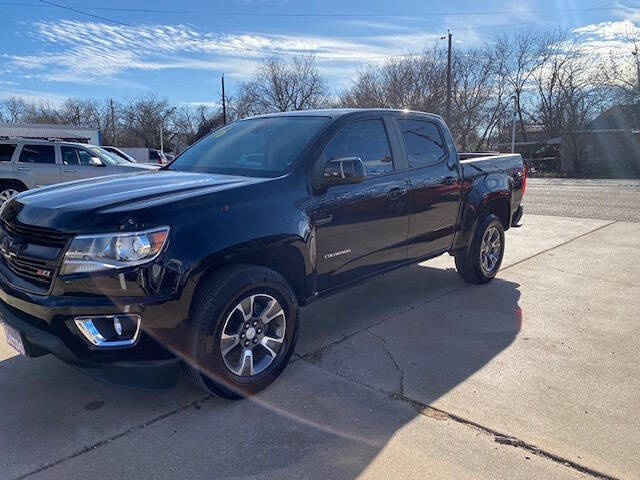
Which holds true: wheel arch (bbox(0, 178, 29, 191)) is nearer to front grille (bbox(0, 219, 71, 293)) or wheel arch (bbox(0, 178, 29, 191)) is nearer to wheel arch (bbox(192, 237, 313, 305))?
front grille (bbox(0, 219, 71, 293))

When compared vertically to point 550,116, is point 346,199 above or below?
below

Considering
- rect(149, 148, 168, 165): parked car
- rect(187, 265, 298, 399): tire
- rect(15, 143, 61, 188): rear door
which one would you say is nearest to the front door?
rect(187, 265, 298, 399): tire

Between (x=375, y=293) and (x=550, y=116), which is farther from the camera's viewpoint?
(x=550, y=116)

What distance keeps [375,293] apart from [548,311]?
171cm

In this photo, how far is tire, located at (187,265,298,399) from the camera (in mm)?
2992

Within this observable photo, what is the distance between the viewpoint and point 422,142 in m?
5.03

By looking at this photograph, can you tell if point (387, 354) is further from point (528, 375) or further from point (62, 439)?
point (62, 439)

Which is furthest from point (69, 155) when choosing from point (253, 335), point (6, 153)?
point (253, 335)

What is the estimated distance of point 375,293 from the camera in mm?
5562

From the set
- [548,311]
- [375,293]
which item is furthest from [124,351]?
[548,311]

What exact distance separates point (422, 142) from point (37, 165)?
421 inches

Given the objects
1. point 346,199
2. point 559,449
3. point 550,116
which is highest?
point 550,116

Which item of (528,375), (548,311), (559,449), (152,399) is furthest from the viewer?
(548,311)

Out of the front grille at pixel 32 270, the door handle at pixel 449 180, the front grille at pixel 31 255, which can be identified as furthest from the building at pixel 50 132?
the front grille at pixel 32 270
